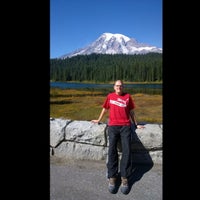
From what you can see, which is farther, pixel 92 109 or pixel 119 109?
pixel 92 109

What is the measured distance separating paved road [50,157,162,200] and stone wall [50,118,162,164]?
158mm

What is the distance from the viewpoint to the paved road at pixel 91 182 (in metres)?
3.87

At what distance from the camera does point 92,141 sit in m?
5.22

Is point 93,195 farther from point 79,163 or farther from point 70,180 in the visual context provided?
point 79,163

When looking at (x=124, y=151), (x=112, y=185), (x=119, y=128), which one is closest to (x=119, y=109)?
(x=119, y=128)

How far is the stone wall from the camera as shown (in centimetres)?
500

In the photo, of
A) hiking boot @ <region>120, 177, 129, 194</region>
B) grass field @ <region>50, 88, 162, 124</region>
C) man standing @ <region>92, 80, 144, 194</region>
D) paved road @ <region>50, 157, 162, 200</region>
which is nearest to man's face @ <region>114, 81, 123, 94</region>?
man standing @ <region>92, 80, 144, 194</region>

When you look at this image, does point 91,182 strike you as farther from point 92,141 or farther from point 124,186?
point 92,141

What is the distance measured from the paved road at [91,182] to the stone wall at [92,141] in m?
0.16

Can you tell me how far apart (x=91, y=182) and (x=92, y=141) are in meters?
1.03

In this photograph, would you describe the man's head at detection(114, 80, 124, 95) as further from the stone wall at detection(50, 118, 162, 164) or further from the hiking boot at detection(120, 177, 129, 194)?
the hiking boot at detection(120, 177, 129, 194)

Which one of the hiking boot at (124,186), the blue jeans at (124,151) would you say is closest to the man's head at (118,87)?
the blue jeans at (124,151)
